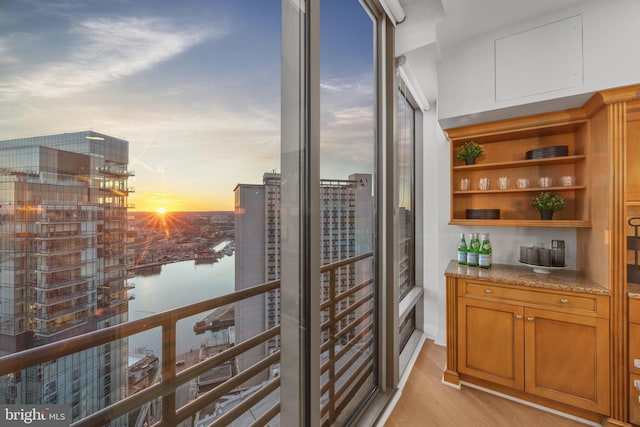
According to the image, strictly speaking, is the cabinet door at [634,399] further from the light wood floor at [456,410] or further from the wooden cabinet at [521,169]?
the wooden cabinet at [521,169]

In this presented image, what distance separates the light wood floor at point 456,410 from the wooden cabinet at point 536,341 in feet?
0.39

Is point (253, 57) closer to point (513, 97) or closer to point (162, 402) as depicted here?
point (162, 402)

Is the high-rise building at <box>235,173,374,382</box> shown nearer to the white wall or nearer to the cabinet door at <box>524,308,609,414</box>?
the white wall

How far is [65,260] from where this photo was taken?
0.50 metres

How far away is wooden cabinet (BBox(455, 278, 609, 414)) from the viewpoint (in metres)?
1.73

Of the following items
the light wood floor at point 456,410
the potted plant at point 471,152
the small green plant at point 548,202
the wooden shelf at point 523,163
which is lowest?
the light wood floor at point 456,410

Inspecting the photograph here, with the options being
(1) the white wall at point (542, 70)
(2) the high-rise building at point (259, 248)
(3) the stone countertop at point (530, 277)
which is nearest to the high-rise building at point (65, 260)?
(2) the high-rise building at point (259, 248)

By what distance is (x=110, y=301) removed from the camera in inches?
23.0

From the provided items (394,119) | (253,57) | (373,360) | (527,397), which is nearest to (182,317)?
(253,57)

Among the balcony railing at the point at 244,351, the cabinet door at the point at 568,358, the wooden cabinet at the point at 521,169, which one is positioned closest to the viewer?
the balcony railing at the point at 244,351

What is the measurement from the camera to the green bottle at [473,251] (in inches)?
94.1

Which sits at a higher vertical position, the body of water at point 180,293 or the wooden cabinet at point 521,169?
the wooden cabinet at point 521,169

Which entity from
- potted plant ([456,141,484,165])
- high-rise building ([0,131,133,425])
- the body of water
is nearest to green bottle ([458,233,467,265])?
potted plant ([456,141,484,165])

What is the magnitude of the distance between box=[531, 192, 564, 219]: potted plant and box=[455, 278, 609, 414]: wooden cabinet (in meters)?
A: 0.64
